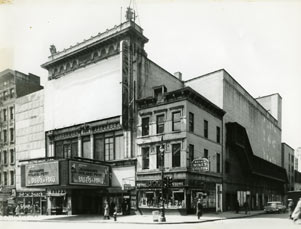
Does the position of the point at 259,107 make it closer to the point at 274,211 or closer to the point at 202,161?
the point at 274,211

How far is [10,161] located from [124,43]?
24.1 metres

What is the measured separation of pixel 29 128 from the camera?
45.5 metres

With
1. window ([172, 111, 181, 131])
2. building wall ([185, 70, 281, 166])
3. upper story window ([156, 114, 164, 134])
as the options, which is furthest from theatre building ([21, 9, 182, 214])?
building wall ([185, 70, 281, 166])

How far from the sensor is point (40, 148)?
4397 cm

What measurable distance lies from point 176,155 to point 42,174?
40.4ft

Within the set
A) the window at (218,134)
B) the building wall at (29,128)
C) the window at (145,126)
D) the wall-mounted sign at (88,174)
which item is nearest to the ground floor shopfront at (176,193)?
the wall-mounted sign at (88,174)

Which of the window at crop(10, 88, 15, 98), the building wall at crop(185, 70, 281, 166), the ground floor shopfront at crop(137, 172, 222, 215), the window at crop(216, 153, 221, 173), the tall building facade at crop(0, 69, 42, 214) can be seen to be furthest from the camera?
the window at crop(10, 88, 15, 98)

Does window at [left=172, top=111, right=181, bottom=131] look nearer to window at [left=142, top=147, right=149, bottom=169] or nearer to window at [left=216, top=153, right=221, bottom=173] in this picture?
window at [left=142, top=147, right=149, bottom=169]

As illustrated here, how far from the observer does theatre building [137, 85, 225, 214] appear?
31.5 m

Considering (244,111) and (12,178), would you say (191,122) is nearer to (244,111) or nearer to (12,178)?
(244,111)

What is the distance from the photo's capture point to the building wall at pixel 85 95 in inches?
1433

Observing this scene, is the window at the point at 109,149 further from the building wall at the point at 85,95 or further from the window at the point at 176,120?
the window at the point at 176,120

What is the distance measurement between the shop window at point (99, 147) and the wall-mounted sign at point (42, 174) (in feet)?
23.8

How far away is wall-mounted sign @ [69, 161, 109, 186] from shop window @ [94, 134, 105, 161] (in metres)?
2.37
